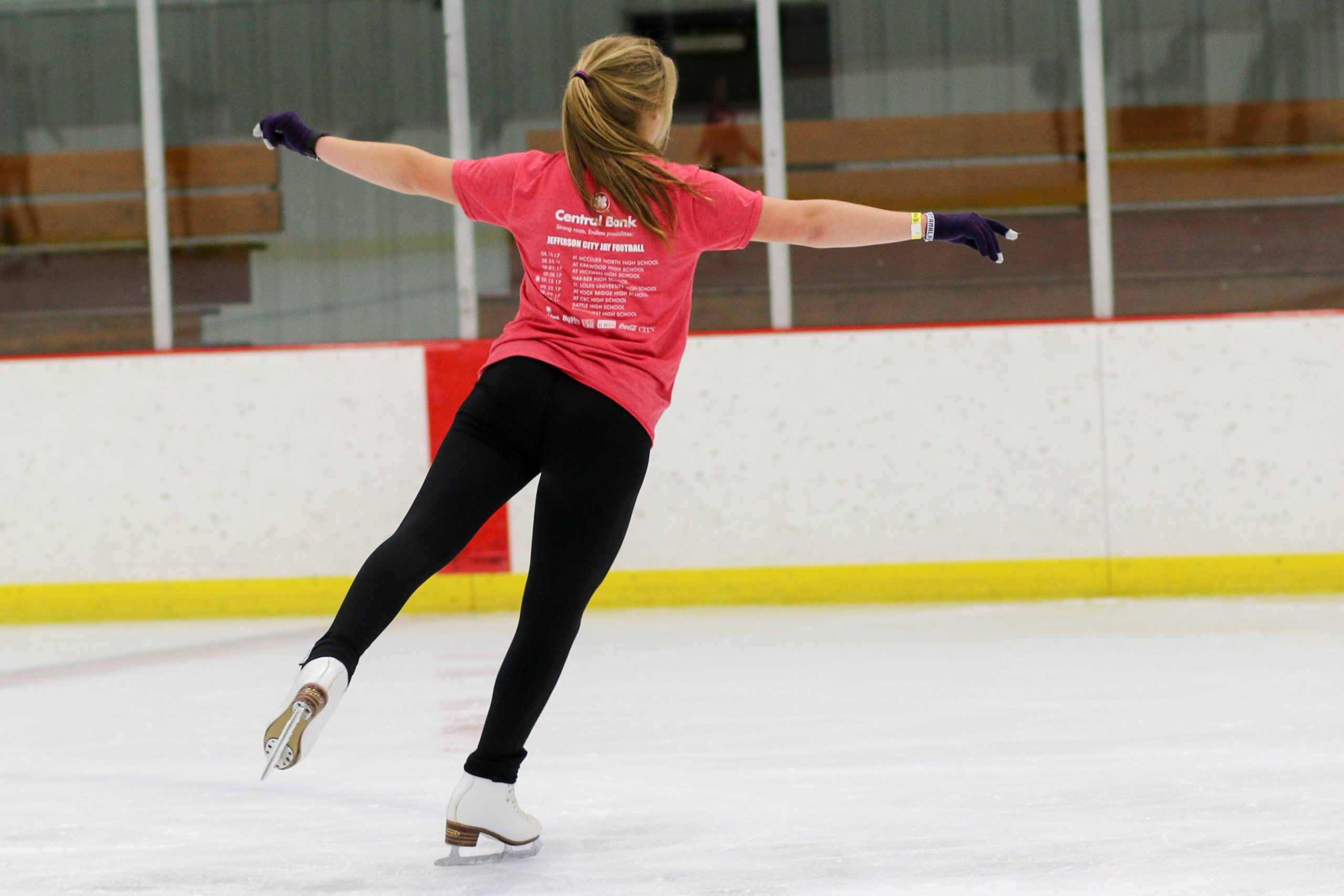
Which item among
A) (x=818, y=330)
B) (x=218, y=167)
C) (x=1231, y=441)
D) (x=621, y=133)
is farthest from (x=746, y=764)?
(x=218, y=167)

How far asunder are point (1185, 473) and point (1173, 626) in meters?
0.87

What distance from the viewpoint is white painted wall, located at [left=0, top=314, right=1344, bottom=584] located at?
→ 4957 millimetres

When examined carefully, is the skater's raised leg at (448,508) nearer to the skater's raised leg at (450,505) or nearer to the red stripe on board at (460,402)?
the skater's raised leg at (450,505)

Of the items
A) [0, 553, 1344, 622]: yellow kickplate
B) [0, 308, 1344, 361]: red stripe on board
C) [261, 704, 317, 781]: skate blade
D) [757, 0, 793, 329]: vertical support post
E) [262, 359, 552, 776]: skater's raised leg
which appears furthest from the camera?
[757, 0, 793, 329]: vertical support post

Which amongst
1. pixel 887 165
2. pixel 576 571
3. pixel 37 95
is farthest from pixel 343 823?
pixel 37 95

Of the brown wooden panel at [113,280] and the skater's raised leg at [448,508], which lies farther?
the brown wooden panel at [113,280]

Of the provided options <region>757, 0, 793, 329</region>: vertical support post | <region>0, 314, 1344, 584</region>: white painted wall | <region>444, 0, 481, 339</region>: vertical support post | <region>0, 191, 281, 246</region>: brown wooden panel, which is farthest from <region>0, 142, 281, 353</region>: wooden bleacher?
<region>757, 0, 793, 329</region>: vertical support post

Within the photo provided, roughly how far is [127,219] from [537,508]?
429 cm

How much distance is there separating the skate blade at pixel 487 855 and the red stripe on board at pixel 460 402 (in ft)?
10.1

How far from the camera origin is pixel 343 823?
228 cm

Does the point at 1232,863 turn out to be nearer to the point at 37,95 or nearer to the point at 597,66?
the point at 597,66

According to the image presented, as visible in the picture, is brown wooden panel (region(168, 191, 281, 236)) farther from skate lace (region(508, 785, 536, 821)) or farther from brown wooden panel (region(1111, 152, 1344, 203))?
skate lace (region(508, 785, 536, 821))

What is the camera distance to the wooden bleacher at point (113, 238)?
5527mm

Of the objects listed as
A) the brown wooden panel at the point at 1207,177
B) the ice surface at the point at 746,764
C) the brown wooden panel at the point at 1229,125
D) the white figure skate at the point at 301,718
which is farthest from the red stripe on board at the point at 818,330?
the white figure skate at the point at 301,718
